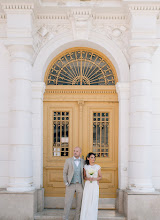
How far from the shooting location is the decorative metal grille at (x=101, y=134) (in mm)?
7734

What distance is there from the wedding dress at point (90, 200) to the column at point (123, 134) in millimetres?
1083

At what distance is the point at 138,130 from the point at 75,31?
9.30ft

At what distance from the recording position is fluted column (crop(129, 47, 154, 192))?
22.3 feet

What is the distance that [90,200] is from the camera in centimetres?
633

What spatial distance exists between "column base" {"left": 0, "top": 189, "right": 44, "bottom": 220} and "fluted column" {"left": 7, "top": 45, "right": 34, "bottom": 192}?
14 centimetres

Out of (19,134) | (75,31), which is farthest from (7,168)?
(75,31)

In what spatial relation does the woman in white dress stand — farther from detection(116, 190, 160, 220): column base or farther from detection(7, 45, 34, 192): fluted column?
detection(7, 45, 34, 192): fluted column

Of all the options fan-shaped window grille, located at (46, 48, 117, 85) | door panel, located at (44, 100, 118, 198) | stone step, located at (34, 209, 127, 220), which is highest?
fan-shaped window grille, located at (46, 48, 117, 85)

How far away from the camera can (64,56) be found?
7.86 meters

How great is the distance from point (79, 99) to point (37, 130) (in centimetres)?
137

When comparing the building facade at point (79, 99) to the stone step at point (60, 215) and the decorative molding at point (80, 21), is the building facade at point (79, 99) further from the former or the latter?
the stone step at point (60, 215)

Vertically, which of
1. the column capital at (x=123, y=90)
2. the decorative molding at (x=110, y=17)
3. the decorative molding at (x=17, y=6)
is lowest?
the column capital at (x=123, y=90)

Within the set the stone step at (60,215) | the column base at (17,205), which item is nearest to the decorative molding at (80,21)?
the column base at (17,205)

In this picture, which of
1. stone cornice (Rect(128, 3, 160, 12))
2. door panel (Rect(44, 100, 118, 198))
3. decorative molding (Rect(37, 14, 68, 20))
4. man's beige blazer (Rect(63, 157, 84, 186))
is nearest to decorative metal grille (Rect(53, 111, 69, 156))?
door panel (Rect(44, 100, 118, 198))
